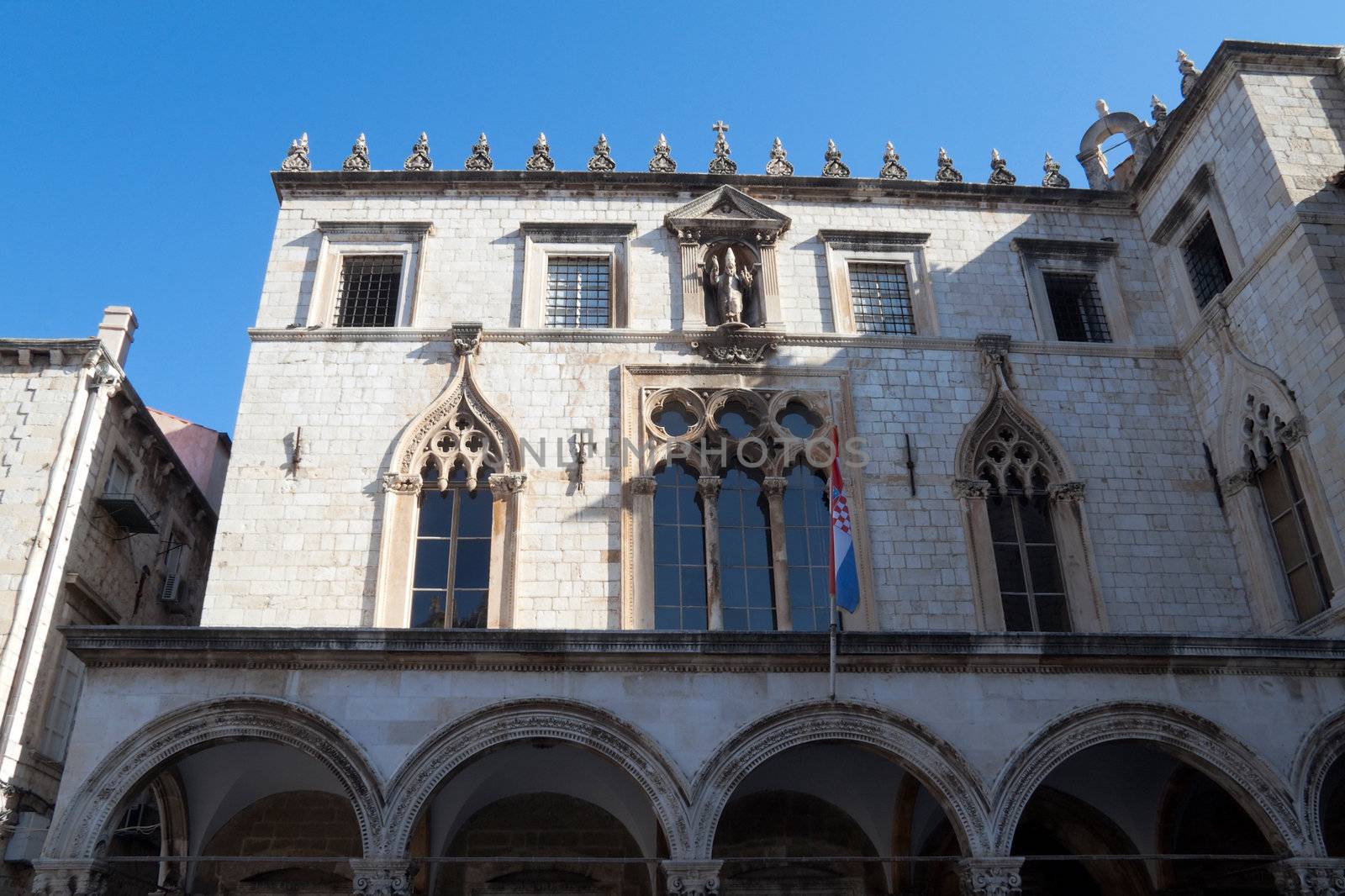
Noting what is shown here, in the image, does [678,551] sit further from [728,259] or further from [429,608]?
[728,259]

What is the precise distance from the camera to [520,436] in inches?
648

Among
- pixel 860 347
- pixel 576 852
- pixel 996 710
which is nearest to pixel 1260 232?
pixel 860 347

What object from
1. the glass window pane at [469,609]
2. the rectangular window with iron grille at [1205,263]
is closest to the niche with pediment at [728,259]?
the glass window pane at [469,609]

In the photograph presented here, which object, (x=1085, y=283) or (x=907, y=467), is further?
(x=1085, y=283)

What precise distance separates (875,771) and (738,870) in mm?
2298

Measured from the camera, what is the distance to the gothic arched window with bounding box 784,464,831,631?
15.8m

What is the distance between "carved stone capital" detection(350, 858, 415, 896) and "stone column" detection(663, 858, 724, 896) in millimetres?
2690

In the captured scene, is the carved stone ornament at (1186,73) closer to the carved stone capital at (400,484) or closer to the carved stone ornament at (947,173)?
the carved stone ornament at (947,173)

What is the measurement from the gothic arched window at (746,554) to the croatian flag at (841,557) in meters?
2.56

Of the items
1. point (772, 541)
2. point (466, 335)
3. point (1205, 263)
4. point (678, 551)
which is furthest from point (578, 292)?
point (1205, 263)

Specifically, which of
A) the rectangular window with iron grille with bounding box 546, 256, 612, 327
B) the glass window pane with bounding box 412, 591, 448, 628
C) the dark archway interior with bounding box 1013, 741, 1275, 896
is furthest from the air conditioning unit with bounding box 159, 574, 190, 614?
the dark archway interior with bounding box 1013, 741, 1275, 896

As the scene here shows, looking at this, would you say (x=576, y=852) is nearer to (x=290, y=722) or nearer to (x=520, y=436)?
(x=290, y=722)

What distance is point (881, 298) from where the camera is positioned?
18.5 meters

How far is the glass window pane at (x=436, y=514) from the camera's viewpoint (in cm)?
1605
